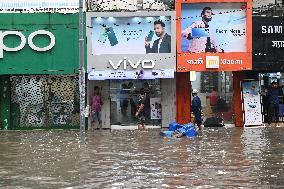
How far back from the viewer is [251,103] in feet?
88.2

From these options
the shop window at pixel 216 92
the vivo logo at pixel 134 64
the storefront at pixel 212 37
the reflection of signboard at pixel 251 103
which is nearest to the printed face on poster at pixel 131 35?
the vivo logo at pixel 134 64

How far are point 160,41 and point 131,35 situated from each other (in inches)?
52.4

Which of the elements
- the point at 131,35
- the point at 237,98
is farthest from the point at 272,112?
the point at 131,35

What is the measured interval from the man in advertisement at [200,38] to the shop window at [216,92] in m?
1.53

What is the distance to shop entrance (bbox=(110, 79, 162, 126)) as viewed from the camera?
26.7 metres

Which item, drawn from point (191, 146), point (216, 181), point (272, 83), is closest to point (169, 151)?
point (191, 146)

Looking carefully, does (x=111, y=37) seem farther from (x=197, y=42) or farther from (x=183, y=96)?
(x=183, y=96)

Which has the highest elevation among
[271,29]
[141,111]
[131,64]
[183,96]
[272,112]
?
[271,29]

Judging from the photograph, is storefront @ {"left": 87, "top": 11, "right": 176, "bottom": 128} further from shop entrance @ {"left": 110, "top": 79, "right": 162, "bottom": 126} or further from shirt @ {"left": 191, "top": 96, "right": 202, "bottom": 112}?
shirt @ {"left": 191, "top": 96, "right": 202, "bottom": 112}

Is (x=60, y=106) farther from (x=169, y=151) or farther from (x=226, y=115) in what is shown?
(x=169, y=151)

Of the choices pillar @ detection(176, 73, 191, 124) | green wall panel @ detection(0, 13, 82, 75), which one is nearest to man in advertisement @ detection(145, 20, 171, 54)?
pillar @ detection(176, 73, 191, 124)

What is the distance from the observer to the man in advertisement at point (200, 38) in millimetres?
26328

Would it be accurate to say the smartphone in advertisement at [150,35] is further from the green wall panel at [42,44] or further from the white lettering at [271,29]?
the white lettering at [271,29]

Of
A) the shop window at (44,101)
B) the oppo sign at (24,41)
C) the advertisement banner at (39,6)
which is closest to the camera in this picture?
the oppo sign at (24,41)
